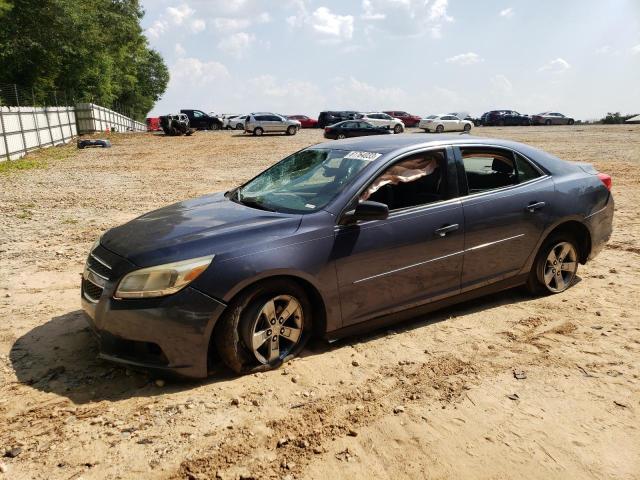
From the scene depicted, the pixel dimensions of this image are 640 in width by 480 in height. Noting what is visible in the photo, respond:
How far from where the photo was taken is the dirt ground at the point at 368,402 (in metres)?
2.63

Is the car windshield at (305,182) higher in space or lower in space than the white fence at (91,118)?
lower

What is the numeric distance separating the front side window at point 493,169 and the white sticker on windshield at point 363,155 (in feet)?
2.66

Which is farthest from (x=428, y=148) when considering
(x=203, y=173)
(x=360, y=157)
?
→ (x=203, y=173)

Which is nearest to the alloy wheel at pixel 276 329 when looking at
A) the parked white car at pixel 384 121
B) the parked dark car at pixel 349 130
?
the parked dark car at pixel 349 130

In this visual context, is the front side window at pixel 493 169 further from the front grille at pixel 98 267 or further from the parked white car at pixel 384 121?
the parked white car at pixel 384 121

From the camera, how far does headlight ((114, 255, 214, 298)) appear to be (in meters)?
3.13

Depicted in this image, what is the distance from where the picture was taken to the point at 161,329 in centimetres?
310

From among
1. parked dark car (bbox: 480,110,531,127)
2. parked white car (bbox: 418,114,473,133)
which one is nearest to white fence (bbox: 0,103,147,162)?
parked white car (bbox: 418,114,473,133)

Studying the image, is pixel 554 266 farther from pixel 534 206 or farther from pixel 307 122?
pixel 307 122

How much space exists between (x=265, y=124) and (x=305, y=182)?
32.4m

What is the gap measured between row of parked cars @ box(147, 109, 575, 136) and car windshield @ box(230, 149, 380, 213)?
26145mm

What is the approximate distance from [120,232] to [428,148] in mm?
2470

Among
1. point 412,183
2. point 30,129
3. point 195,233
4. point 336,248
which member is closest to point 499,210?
point 412,183

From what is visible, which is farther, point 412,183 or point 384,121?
point 384,121
